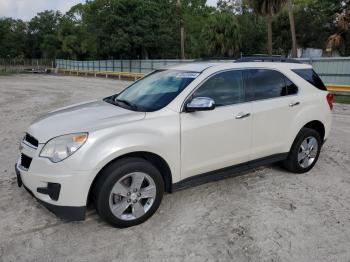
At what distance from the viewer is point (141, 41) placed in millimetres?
43406

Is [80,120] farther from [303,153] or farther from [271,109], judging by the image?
[303,153]

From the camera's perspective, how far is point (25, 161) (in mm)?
3975

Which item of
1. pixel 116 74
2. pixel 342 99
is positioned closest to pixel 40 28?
pixel 116 74

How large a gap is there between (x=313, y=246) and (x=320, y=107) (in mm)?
2616

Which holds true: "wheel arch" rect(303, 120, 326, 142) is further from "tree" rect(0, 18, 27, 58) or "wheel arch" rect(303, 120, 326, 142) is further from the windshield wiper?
"tree" rect(0, 18, 27, 58)

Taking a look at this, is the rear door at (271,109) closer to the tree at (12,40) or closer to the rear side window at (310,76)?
the rear side window at (310,76)

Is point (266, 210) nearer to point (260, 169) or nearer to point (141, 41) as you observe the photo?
point (260, 169)

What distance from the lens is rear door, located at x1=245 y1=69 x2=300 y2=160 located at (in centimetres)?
479

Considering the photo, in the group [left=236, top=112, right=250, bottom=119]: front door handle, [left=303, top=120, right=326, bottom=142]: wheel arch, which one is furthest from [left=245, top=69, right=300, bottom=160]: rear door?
[left=303, top=120, right=326, bottom=142]: wheel arch

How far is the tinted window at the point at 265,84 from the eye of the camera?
4.82m

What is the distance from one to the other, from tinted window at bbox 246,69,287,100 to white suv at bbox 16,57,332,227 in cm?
1

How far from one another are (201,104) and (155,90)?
85 centimetres

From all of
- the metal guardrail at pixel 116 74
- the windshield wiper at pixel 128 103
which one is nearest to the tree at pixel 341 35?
the metal guardrail at pixel 116 74

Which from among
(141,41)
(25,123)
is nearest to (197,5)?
(141,41)
